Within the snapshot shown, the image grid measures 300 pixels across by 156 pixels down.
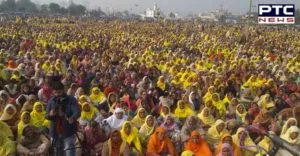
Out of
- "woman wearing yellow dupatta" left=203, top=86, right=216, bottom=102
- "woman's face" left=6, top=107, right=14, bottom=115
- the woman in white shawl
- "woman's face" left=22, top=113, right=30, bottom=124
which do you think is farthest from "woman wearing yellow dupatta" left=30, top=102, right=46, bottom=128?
"woman wearing yellow dupatta" left=203, top=86, right=216, bottom=102

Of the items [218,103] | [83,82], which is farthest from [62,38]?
[218,103]

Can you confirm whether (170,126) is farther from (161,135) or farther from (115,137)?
(115,137)

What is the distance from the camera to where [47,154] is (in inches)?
228

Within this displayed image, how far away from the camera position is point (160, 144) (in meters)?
6.23

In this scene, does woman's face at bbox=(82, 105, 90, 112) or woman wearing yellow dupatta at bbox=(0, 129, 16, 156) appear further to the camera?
woman's face at bbox=(82, 105, 90, 112)

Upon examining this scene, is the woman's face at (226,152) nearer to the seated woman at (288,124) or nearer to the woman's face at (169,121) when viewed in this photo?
the seated woman at (288,124)

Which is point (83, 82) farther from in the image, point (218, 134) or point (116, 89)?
point (218, 134)

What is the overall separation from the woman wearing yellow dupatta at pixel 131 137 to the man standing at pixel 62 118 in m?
1.07

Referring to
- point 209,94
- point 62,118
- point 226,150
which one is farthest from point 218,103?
point 62,118

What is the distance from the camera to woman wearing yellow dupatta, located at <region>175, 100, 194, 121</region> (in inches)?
312

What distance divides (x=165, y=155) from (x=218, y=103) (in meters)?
2.85

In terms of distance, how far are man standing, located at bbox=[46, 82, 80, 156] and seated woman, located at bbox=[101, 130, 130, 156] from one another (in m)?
0.64

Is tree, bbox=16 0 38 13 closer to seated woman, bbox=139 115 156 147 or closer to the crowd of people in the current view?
the crowd of people

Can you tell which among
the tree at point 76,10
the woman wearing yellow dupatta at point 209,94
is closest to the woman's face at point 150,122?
the woman wearing yellow dupatta at point 209,94
